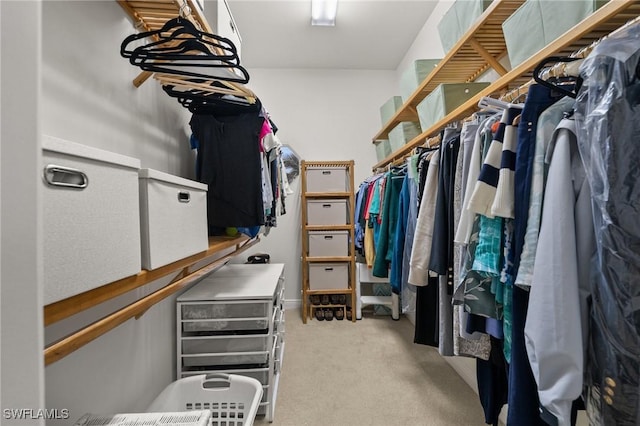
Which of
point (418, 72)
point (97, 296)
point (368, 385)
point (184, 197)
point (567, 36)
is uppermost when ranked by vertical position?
point (418, 72)

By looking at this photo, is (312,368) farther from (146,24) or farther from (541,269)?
(146,24)

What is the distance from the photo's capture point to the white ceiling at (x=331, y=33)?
2.30 metres

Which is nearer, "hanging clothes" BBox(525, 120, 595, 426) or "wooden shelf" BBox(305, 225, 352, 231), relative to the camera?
"hanging clothes" BBox(525, 120, 595, 426)

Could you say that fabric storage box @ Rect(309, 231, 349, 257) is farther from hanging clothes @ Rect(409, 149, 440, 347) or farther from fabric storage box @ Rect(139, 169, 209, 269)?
fabric storage box @ Rect(139, 169, 209, 269)

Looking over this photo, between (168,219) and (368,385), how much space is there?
1.63 meters

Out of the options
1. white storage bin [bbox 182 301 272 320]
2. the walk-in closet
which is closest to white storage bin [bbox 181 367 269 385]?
the walk-in closet

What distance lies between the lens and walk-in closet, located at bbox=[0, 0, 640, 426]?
17.5 inches

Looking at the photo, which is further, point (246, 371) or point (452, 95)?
point (452, 95)

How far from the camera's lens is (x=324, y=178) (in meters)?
2.94

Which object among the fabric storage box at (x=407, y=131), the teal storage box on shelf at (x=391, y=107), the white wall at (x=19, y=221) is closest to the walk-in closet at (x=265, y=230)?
the white wall at (x=19, y=221)

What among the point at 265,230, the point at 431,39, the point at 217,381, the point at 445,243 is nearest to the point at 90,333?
the point at 217,381

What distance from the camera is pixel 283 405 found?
1.57 m

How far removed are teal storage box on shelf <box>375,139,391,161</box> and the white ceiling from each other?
0.97m

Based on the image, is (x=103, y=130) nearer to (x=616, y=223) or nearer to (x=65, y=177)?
(x=65, y=177)
